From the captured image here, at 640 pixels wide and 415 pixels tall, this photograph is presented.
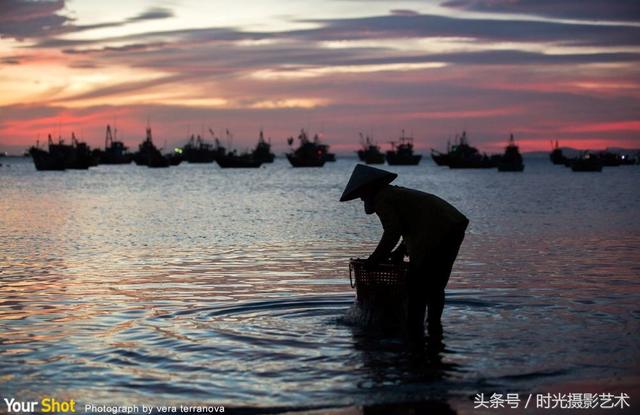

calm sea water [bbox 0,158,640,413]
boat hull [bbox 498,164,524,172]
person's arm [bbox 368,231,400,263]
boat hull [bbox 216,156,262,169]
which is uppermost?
person's arm [bbox 368,231,400,263]

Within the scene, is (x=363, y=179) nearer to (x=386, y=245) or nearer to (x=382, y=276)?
(x=386, y=245)

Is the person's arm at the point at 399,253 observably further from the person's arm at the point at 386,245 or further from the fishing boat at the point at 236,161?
the fishing boat at the point at 236,161

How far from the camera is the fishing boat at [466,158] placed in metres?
185

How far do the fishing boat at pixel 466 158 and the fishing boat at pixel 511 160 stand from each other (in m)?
20.2

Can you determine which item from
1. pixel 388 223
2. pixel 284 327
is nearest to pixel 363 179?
pixel 388 223

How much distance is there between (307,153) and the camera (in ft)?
609

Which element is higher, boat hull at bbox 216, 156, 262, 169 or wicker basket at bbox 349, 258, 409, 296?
wicker basket at bbox 349, 258, 409, 296

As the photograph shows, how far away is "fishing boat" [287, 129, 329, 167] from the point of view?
606ft

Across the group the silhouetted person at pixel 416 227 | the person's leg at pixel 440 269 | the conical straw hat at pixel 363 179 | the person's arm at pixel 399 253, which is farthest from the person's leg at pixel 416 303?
the conical straw hat at pixel 363 179

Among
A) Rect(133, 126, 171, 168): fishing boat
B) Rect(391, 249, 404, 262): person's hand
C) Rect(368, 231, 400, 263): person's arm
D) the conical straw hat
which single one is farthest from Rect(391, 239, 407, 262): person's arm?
Rect(133, 126, 171, 168): fishing boat

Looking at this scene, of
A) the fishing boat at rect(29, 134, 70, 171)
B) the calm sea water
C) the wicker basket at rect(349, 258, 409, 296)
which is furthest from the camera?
the fishing boat at rect(29, 134, 70, 171)

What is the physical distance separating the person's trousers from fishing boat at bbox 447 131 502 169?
176 metres

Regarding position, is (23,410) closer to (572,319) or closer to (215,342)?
(215,342)

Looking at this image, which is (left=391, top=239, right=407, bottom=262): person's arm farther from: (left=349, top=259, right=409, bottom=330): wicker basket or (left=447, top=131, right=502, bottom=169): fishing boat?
(left=447, top=131, right=502, bottom=169): fishing boat
